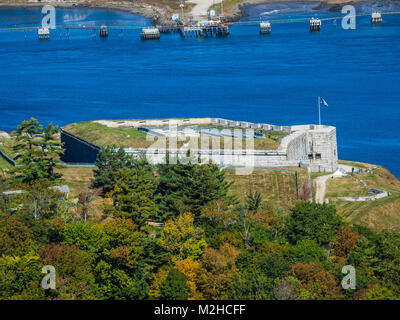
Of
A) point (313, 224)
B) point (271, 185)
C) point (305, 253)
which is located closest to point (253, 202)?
point (271, 185)

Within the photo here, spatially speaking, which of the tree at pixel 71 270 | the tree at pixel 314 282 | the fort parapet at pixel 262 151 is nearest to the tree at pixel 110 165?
the fort parapet at pixel 262 151

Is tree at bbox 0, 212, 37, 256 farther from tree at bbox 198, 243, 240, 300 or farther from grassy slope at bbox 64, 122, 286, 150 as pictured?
grassy slope at bbox 64, 122, 286, 150

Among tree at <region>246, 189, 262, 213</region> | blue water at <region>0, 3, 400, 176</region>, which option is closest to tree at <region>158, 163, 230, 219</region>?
tree at <region>246, 189, 262, 213</region>

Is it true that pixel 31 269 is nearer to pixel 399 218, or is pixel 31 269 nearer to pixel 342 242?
pixel 342 242

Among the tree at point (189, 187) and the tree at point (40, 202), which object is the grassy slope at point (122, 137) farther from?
the tree at point (40, 202)

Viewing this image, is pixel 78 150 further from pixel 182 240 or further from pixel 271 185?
pixel 182 240

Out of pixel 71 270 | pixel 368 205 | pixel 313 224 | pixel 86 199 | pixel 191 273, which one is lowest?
pixel 368 205
